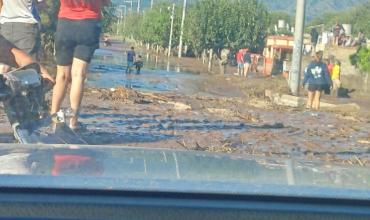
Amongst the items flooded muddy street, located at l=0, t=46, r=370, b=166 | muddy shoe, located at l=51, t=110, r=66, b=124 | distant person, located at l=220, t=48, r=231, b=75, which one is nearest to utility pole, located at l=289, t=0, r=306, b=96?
A: flooded muddy street, located at l=0, t=46, r=370, b=166

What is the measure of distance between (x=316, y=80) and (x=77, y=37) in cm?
1367

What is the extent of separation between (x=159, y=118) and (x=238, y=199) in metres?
8.26

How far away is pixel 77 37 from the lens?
7410 millimetres

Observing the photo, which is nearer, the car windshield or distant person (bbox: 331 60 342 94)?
the car windshield

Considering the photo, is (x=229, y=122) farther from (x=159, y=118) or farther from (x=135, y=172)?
(x=135, y=172)

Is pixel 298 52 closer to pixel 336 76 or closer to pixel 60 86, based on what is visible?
pixel 336 76

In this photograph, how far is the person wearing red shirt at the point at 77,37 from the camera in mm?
7418

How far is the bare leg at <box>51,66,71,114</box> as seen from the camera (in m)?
7.63

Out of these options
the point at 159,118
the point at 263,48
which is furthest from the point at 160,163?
the point at 263,48

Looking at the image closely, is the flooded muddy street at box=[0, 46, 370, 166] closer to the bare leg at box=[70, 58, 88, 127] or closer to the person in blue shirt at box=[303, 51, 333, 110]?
the bare leg at box=[70, 58, 88, 127]

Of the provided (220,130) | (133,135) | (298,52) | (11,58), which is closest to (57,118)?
(11,58)

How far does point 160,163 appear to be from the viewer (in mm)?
2672

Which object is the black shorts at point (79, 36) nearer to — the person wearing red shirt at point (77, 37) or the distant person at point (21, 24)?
the person wearing red shirt at point (77, 37)

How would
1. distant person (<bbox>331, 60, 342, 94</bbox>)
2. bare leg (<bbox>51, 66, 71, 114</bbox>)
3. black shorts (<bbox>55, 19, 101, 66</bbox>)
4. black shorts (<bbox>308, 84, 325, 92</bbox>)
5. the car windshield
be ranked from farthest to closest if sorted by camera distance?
1. distant person (<bbox>331, 60, 342, 94</bbox>)
2. black shorts (<bbox>308, 84, 325, 92</bbox>)
3. bare leg (<bbox>51, 66, 71, 114</bbox>)
4. black shorts (<bbox>55, 19, 101, 66</bbox>)
5. the car windshield
